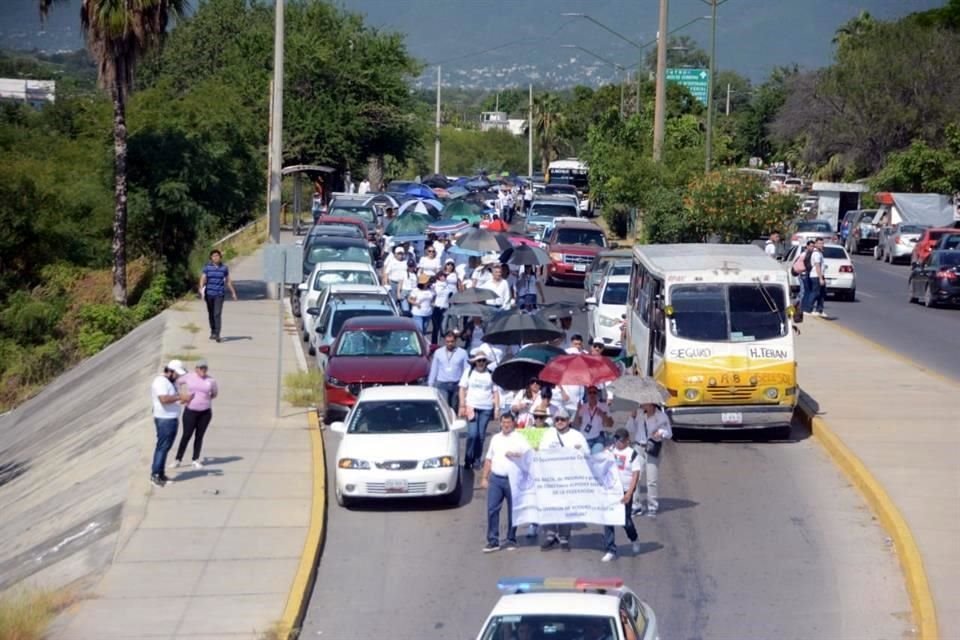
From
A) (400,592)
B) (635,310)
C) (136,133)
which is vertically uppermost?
(136,133)

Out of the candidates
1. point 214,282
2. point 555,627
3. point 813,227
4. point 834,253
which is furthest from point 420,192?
point 555,627

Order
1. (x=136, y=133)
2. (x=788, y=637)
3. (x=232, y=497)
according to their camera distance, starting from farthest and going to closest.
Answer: (x=136, y=133), (x=232, y=497), (x=788, y=637)

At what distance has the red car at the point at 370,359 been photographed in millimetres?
21047

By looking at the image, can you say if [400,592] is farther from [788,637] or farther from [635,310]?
[635,310]

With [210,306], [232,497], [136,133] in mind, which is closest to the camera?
[232,497]

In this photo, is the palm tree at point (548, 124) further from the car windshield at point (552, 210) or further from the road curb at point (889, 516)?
the road curb at point (889, 516)

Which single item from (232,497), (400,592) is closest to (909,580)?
(400,592)

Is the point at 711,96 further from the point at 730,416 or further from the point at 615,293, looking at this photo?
the point at 730,416

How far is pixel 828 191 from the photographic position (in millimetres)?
68688

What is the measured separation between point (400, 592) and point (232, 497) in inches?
162

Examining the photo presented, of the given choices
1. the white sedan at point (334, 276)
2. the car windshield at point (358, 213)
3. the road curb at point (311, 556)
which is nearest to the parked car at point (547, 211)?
the car windshield at point (358, 213)

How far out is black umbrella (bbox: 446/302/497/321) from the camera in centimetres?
2339

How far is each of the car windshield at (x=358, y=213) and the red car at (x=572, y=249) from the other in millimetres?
8689

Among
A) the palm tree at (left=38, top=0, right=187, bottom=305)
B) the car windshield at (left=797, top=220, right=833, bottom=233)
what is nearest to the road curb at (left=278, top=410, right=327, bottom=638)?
the palm tree at (left=38, top=0, right=187, bottom=305)
